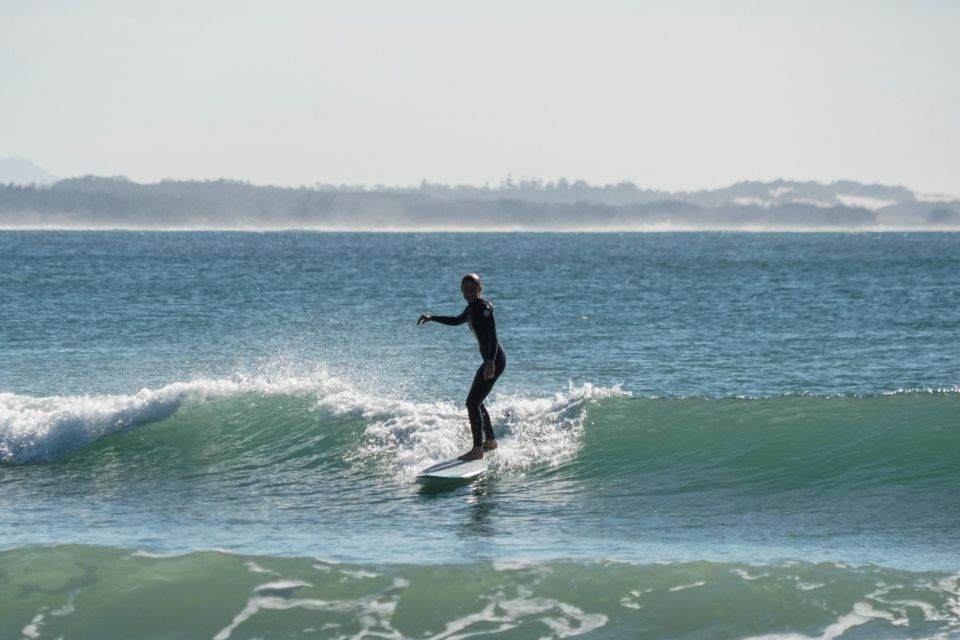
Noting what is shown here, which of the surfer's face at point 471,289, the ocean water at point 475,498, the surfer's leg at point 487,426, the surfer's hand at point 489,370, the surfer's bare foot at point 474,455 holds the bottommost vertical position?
the ocean water at point 475,498

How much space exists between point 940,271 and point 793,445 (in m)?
68.3

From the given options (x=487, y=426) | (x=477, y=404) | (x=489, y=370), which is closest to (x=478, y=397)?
(x=477, y=404)

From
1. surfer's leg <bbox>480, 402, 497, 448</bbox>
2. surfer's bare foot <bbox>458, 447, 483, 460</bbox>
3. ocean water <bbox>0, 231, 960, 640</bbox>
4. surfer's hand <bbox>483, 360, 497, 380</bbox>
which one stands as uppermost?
surfer's hand <bbox>483, 360, 497, 380</bbox>

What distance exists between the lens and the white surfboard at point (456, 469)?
40.7 ft

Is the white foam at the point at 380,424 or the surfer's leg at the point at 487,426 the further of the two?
the white foam at the point at 380,424

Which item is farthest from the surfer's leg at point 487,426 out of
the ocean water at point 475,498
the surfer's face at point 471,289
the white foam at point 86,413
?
the white foam at point 86,413

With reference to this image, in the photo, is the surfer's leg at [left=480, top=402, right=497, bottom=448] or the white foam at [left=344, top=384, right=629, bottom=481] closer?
the surfer's leg at [left=480, top=402, right=497, bottom=448]

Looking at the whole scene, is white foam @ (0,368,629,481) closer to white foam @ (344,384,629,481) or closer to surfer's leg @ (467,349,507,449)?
white foam @ (344,384,629,481)

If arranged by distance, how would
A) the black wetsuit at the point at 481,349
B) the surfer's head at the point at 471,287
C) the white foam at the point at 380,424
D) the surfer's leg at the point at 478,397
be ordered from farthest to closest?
the white foam at the point at 380,424 < the surfer's leg at the point at 478,397 < the black wetsuit at the point at 481,349 < the surfer's head at the point at 471,287

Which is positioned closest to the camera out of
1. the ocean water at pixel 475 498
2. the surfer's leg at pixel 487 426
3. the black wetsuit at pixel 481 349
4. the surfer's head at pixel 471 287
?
A: the ocean water at pixel 475 498

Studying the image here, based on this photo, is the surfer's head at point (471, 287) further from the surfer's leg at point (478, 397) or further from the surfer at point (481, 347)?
the surfer's leg at point (478, 397)

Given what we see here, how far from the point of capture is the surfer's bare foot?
42.2 ft

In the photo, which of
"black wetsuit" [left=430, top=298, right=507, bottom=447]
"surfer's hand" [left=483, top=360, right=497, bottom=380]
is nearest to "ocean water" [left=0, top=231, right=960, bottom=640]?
"black wetsuit" [left=430, top=298, right=507, bottom=447]

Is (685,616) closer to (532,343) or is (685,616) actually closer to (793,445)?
(793,445)
